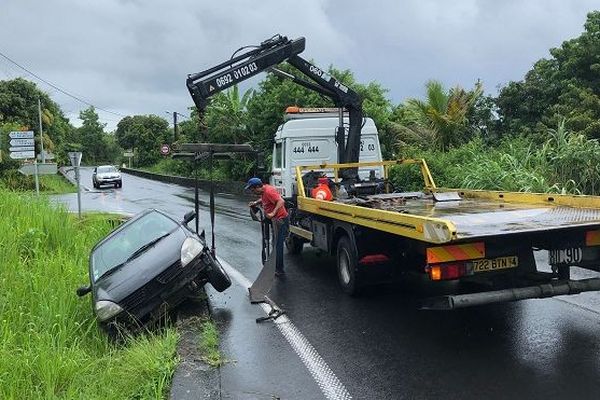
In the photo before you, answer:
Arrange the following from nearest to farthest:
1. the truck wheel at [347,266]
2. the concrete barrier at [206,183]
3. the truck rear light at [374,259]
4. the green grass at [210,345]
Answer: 1. the green grass at [210,345]
2. the truck rear light at [374,259]
3. the truck wheel at [347,266]
4. the concrete barrier at [206,183]

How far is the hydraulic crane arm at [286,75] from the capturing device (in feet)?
31.4

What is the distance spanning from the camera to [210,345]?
17.1ft

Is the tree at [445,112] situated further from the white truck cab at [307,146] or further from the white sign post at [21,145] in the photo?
the white sign post at [21,145]

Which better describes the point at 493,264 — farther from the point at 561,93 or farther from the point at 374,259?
the point at 561,93

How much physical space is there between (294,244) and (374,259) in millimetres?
3966

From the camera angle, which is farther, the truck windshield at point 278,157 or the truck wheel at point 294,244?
the truck windshield at point 278,157

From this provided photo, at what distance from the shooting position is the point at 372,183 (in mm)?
9719

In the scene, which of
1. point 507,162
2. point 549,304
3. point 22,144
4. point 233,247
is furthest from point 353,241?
→ point 22,144

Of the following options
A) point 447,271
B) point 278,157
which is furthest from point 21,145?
point 447,271

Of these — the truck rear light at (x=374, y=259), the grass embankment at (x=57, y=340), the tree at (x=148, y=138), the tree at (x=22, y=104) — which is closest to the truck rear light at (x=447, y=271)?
the truck rear light at (x=374, y=259)

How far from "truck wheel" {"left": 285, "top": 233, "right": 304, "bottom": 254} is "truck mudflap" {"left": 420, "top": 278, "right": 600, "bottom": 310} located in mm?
5405

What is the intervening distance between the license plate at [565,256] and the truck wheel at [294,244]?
5766 millimetres

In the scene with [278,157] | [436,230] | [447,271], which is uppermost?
[278,157]

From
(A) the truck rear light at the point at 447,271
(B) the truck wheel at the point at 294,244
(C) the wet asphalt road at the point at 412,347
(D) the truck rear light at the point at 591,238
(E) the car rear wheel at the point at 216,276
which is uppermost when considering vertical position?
(D) the truck rear light at the point at 591,238
